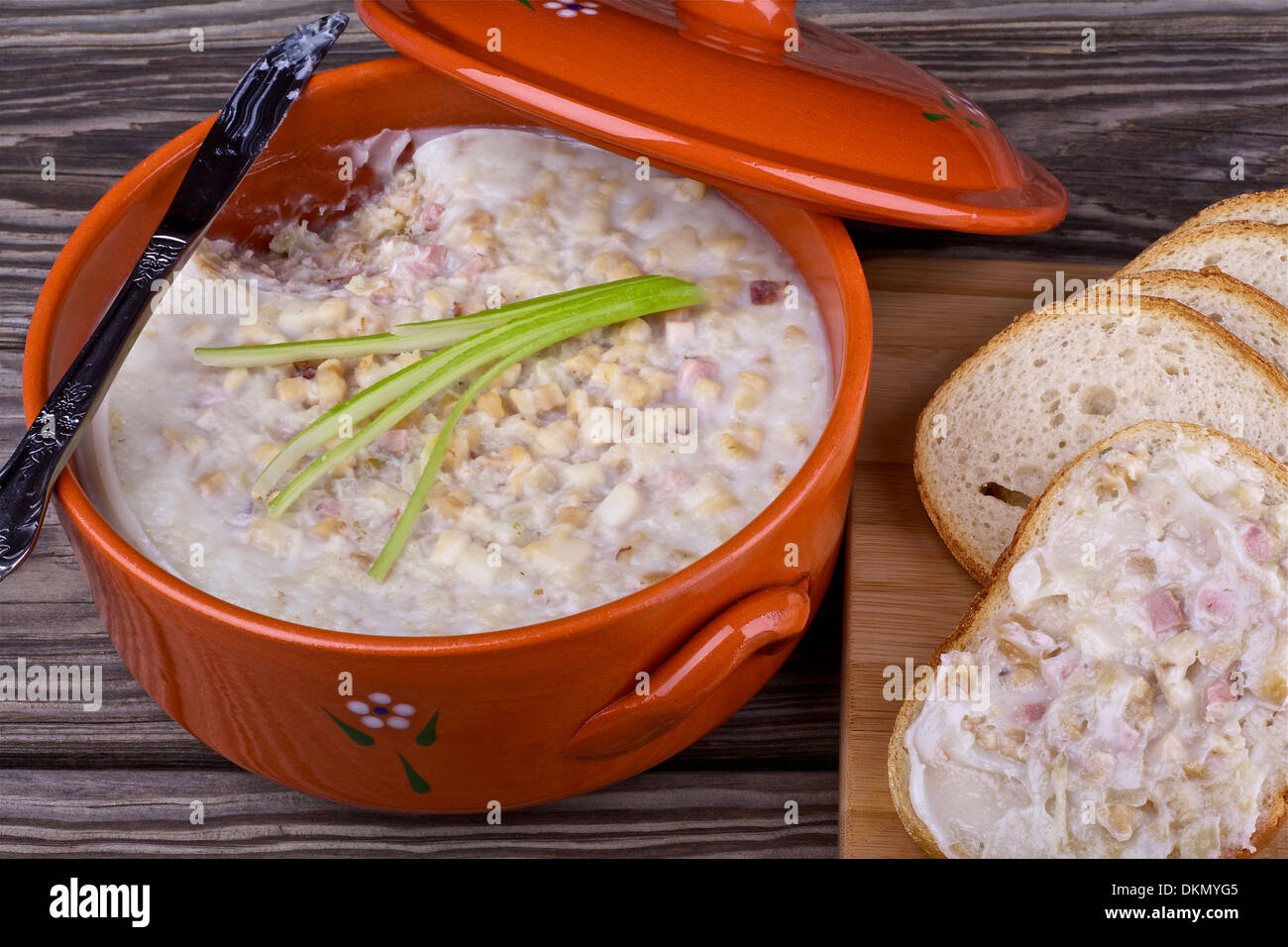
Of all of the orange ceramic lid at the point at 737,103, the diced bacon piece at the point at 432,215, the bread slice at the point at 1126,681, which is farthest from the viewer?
the diced bacon piece at the point at 432,215

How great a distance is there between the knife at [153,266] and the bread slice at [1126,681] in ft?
3.98

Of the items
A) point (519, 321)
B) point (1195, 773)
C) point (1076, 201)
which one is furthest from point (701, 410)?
point (1076, 201)

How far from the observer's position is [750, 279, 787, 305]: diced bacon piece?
2.34 metres

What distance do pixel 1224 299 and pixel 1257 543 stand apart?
1.90 ft

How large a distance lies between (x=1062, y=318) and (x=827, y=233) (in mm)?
432

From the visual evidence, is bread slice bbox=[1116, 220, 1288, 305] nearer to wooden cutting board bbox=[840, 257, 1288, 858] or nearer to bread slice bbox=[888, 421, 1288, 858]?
wooden cutting board bbox=[840, 257, 1288, 858]

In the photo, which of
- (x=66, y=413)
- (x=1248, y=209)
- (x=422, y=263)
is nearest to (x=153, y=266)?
(x=66, y=413)

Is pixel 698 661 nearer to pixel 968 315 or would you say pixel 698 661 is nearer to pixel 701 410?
pixel 701 410

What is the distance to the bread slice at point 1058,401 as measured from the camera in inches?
86.1

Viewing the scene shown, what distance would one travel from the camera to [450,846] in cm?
208

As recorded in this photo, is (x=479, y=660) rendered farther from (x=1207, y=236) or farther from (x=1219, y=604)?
(x=1207, y=236)

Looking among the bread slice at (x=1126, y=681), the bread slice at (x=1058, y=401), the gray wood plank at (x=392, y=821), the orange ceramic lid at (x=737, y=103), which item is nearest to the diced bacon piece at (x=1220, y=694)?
the bread slice at (x=1126, y=681)

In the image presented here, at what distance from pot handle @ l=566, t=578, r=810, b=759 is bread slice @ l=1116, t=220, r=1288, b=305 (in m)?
1.06

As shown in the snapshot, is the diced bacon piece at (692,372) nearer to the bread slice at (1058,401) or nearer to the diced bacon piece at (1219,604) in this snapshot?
the bread slice at (1058,401)
